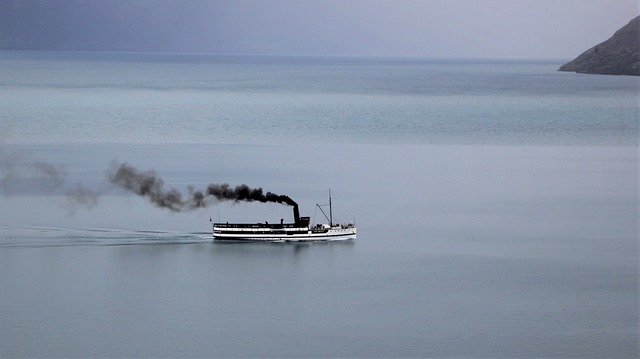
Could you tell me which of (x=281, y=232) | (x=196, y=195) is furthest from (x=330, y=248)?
(x=196, y=195)

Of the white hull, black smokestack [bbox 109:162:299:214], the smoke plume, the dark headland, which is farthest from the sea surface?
the dark headland

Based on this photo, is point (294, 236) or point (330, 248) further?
point (294, 236)

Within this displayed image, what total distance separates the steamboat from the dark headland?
391 feet

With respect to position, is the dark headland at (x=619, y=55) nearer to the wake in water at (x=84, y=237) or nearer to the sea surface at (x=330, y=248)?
the sea surface at (x=330, y=248)

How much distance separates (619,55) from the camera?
162 m


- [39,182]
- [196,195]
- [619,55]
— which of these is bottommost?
[196,195]

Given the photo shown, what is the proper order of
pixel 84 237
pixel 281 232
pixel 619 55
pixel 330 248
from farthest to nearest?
1. pixel 619 55
2. pixel 281 232
3. pixel 84 237
4. pixel 330 248

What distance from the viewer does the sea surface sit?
1049 inches

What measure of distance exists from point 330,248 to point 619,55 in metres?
133

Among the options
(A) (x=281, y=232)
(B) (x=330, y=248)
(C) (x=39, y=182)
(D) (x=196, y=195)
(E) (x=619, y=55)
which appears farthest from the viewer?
(E) (x=619, y=55)

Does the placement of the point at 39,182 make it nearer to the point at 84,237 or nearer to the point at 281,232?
the point at 84,237

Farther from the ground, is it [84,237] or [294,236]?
[84,237]

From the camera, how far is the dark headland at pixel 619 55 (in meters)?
153

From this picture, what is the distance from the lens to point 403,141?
65938mm
